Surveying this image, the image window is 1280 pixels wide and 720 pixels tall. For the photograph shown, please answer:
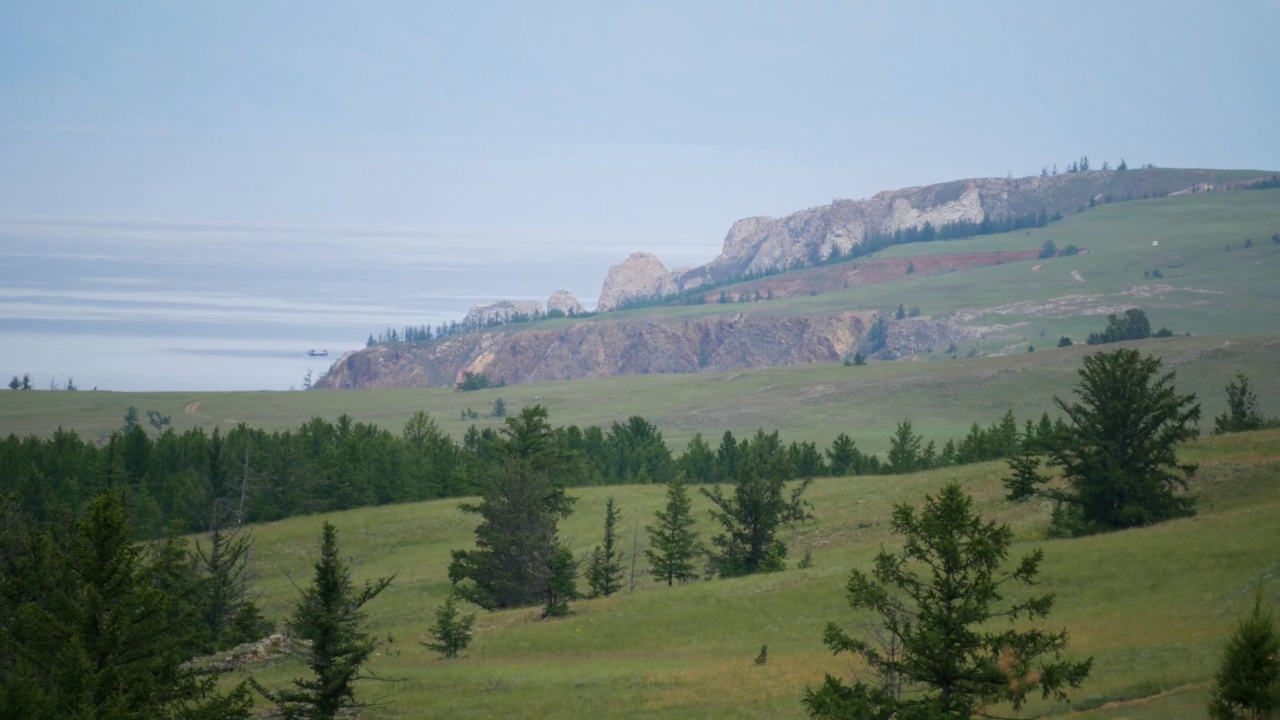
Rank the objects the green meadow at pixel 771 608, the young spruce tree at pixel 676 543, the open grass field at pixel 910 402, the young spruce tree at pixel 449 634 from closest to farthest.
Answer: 1. the green meadow at pixel 771 608
2. the young spruce tree at pixel 449 634
3. the young spruce tree at pixel 676 543
4. the open grass field at pixel 910 402

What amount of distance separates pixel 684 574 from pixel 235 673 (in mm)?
22025

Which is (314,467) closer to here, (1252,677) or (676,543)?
(676,543)

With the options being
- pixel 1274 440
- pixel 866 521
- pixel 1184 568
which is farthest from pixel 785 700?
pixel 1274 440

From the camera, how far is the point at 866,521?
59906 millimetres

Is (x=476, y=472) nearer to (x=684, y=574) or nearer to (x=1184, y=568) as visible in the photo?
(x=684, y=574)

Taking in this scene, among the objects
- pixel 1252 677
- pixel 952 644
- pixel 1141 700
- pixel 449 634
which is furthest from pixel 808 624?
pixel 1252 677

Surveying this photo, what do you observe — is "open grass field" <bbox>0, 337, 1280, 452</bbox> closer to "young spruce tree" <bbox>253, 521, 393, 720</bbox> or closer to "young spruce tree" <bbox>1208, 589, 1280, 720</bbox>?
"young spruce tree" <bbox>253, 521, 393, 720</bbox>

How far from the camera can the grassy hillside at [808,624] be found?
97.2 feet

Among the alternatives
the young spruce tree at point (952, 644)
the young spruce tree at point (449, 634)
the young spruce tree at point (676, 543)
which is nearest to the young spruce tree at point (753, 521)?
the young spruce tree at point (676, 543)

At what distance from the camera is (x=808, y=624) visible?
40.0 metres

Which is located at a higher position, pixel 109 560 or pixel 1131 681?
pixel 109 560

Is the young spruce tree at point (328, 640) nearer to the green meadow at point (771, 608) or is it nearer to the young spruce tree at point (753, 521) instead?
the green meadow at point (771, 608)

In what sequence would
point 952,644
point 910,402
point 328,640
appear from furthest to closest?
point 910,402 < point 328,640 < point 952,644

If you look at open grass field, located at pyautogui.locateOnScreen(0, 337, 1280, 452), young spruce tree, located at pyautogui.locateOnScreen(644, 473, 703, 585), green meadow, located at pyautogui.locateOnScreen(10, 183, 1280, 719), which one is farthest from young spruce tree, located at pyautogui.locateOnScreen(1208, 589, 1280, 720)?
open grass field, located at pyautogui.locateOnScreen(0, 337, 1280, 452)
